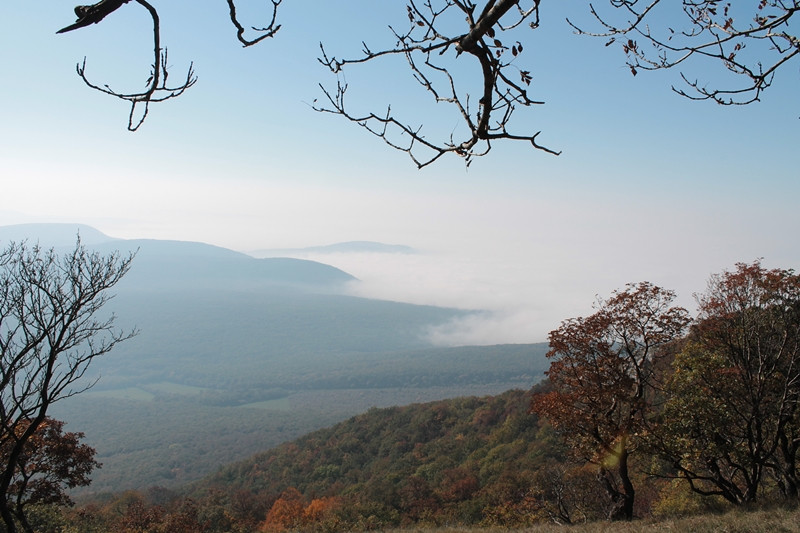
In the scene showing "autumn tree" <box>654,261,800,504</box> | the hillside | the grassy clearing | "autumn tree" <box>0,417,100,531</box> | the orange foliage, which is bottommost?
the hillside

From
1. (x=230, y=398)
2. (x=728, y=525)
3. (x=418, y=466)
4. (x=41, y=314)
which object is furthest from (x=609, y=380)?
(x=230, y=398)

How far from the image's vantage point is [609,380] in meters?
12.5

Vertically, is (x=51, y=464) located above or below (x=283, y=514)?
above

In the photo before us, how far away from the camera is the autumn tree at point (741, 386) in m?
11.1

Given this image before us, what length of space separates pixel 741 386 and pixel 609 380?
9.56ft

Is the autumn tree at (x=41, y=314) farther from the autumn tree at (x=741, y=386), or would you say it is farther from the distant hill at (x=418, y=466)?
the distant hill at (x=418, y=466)

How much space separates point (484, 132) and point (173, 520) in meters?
21.1

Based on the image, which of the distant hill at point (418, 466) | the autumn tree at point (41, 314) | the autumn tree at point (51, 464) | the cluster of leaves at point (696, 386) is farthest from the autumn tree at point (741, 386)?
the autumn tree at point (51, 464)

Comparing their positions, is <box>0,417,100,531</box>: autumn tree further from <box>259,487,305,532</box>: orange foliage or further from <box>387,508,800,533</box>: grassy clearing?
<box>259,487,305,532</box>: orange foliage

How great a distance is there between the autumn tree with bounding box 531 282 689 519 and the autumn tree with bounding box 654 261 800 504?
31.0 inches

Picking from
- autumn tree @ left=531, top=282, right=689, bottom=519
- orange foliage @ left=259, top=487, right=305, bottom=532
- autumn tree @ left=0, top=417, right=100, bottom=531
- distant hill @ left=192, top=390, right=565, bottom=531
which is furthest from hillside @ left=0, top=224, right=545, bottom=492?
autumn tree @ left=531, top=282, right=689, bottom=519

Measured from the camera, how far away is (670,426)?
38.2 feet

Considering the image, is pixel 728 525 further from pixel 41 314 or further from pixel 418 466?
pixel 418 466

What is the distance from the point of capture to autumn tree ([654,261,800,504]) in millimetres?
11141
